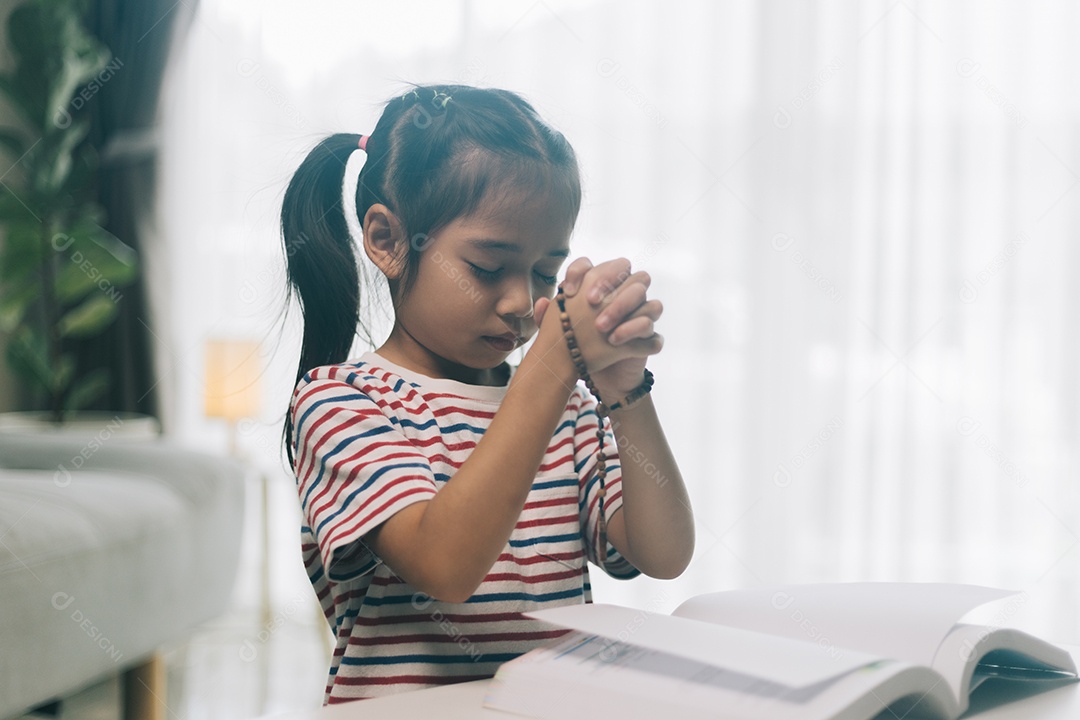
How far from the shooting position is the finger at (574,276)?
0.72m

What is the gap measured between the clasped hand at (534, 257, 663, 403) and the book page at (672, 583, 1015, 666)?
0.19 metres

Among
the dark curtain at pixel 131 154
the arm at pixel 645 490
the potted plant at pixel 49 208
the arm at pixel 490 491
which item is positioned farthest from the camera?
the dark curtain at pixel 131 154

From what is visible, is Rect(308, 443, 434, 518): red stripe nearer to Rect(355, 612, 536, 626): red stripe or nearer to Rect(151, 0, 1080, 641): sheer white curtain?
Rect(355, 612, 536, 626): red stripe

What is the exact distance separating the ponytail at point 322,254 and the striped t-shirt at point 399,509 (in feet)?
0.26

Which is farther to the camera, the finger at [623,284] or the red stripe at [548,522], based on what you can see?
the red stripe at [548,522]

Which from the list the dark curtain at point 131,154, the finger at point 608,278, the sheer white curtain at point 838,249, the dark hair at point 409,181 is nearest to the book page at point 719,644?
the finger at point 608,278

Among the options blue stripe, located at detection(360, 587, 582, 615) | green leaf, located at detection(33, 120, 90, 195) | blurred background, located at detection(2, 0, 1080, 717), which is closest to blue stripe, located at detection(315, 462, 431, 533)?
blue stripe, located at detection(360, 587, 582, 615)

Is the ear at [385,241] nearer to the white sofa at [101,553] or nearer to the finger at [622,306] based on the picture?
the finger at [622,306]

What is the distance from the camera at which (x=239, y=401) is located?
8.70 feet

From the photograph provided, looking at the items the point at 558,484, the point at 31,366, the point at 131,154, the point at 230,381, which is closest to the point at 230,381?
the point at 230,381

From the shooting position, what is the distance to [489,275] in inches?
31.4

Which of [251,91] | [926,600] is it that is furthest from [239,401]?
[926,600]

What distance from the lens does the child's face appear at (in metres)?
0.79

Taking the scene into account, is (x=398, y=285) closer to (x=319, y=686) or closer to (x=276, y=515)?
(x=319, y=686)
